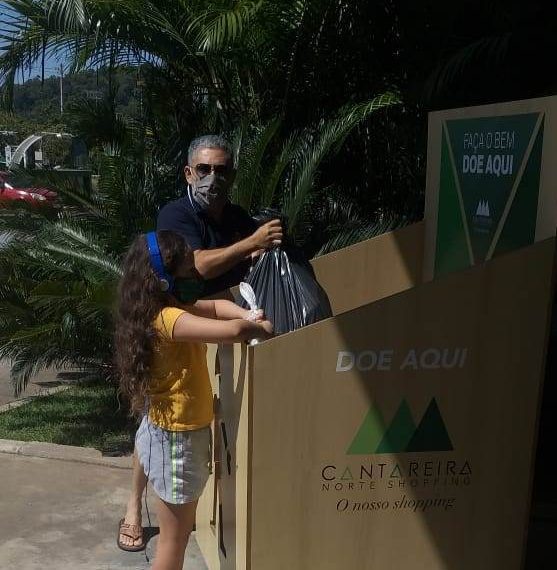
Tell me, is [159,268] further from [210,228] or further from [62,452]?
[62,452]

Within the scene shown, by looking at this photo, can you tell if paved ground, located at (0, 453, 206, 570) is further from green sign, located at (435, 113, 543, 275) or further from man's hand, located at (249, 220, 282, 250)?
green sign, located at (435, 113, 543, 275)

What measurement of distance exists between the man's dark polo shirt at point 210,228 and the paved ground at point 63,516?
1273mm

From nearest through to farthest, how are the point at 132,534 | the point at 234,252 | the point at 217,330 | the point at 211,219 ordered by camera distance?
1. the point at 217,330
2. the point at 234,252
3. the point at 211,219
4. the point at 132,534

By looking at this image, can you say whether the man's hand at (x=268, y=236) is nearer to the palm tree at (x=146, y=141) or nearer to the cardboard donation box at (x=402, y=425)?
the cardboard donation box at (x=402, y=425)

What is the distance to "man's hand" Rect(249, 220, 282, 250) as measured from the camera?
9.27 feet

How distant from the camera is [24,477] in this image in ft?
14.4

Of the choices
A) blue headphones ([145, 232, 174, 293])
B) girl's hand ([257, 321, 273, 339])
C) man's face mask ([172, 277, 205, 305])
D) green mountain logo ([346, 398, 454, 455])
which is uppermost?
A: blue headphones ([145, 232, 174, 293])

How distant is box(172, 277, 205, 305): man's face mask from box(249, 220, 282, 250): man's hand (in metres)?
0.31

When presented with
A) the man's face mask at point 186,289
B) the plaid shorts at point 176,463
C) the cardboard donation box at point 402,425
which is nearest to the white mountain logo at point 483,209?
the cardboard donation box at point 402,425

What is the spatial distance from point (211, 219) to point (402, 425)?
47.6 inches

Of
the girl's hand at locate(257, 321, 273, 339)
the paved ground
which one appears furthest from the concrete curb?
the girl's hand at locate(257, 321, 273, 339)

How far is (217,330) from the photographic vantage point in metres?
2.40

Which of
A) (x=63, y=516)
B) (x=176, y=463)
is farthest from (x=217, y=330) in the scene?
(x=63, y=516)

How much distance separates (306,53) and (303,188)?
138cm
